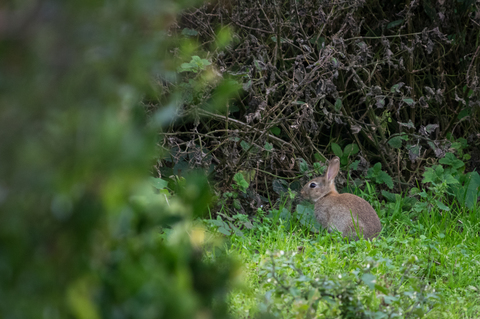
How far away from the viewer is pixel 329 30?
704 cm

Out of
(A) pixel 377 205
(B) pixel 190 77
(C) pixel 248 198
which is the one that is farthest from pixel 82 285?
(A) pixel 377 205

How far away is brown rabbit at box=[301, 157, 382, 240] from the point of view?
551 cm

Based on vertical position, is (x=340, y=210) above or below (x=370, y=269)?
below

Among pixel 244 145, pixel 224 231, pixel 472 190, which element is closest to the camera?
pixel 224 231

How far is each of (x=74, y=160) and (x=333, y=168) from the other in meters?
5.63

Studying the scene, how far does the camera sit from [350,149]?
7.04m

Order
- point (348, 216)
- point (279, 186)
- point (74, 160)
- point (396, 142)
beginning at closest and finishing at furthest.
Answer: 1. point (74, 160)
2. point (348, 216)
3. point (279, 186)
4. point (396, 142)

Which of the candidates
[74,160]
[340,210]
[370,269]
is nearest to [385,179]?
[340,210]

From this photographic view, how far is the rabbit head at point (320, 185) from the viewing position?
6.49 metres

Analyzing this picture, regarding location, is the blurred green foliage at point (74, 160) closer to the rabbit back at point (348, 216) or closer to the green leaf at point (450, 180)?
the rabbit back at point (348, 216)

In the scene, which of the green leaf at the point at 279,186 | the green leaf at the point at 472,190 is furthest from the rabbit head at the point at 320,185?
the green leaf at the point at 472,190

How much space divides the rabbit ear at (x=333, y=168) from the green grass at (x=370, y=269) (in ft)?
1.88

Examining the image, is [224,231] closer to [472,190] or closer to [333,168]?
[333,168]

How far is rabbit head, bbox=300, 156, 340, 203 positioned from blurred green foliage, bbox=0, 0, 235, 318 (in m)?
5.29
